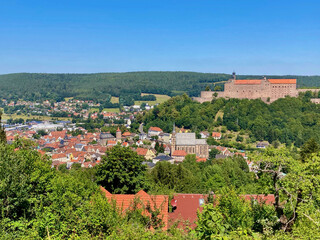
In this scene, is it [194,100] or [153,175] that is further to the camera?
[194,100]

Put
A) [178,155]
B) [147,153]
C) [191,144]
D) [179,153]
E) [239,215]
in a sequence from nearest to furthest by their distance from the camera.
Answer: [239,215], [178,155], [179,153], [147,153], [191,144]

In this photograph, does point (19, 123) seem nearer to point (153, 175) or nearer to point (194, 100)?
A: point (194, 100)

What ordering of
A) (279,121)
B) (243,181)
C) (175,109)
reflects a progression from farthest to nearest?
(175,109) → (279,121) → (243,181)

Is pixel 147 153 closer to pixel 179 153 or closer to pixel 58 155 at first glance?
pixel 179 153

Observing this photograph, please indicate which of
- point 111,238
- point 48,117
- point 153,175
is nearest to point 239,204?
point 111,238

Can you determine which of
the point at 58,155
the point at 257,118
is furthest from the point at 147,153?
the point at 257,118

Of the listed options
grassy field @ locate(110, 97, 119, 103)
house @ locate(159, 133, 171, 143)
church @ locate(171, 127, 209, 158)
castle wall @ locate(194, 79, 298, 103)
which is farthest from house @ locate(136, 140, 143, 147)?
grassy field @ locate(110, 97, 119, 103)

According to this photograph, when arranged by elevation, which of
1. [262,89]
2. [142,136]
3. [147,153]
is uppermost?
[262,89]
